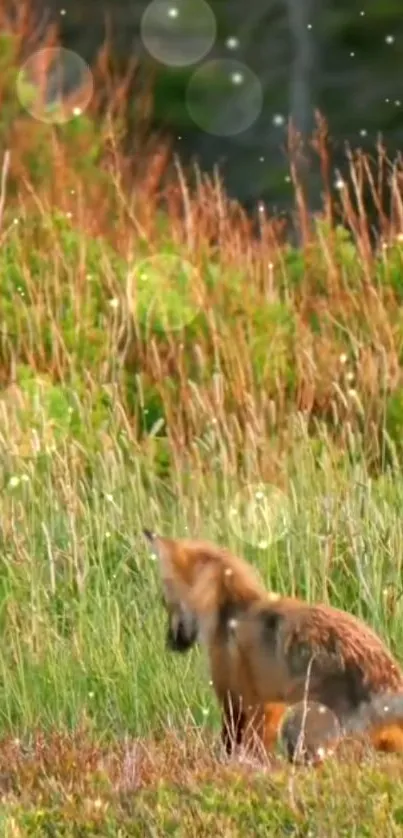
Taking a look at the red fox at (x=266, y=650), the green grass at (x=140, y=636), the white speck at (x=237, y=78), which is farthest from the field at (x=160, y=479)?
the white speck at (x=237, y=78)

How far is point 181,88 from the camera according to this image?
73.3 feet

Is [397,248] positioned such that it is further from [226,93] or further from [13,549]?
[226,93]

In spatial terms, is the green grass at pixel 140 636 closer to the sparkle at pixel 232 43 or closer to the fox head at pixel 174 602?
the fox head at pixel 174 602

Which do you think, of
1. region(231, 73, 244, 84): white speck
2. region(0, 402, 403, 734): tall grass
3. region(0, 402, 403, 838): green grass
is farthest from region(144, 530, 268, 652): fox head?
region(231, 73, 244, 84): white speck

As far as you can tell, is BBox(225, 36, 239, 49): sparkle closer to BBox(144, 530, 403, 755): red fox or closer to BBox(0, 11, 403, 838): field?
BBox(0, 11, 403, 838): field

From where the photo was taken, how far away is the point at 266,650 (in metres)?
6.48

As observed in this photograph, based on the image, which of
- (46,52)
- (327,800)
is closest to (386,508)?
(327,800)

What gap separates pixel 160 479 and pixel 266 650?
140 inches

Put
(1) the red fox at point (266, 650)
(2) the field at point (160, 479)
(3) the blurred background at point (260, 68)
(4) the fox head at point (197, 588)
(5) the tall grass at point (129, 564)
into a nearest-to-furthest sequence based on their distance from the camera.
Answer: (2) the field at point (160, 479), (1) the red fox at point (266, 650), (4) the fox head at point (197, 588), (5) the tall grass at point (129, 564), (3) the blurred background at point (260, 68)

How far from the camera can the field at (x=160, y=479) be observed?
596 centimetres

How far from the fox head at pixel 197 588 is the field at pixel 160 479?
0.32 m

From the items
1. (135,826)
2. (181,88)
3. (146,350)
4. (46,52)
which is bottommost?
(135,826)

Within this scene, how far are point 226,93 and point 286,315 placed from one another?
1172cm

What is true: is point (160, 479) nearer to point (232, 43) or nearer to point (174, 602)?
point (174, 602)
